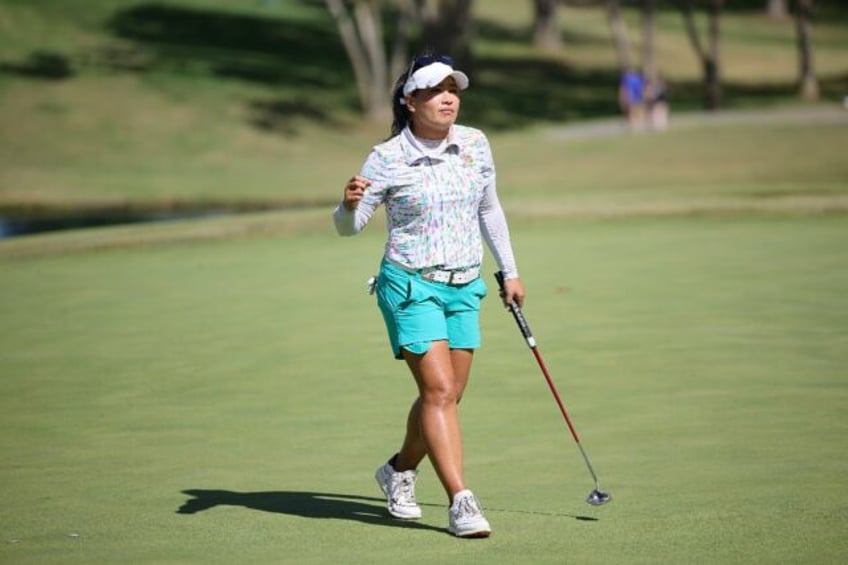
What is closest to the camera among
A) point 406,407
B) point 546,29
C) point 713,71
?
point 406,407

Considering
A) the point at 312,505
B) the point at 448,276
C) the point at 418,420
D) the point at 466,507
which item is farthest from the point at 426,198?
the point at 312,505

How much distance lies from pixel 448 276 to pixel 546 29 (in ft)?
205

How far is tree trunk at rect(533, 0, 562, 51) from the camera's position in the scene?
222 feet

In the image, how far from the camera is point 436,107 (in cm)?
781

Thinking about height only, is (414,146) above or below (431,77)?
below

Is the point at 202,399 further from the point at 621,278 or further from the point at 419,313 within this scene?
the point at 621,278

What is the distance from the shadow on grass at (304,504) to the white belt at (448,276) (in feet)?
3.68

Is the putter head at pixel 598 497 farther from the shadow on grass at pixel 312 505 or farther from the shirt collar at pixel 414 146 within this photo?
the shirt collar at pixel 414 146

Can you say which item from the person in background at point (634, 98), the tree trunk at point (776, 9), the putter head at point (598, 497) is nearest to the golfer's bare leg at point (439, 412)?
the putter head at point (598, 497)

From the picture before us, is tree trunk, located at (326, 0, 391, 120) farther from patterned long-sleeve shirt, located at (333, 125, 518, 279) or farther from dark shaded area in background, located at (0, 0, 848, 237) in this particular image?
patterned long-sleeve shirt, located at (333, 125, 518, 279)

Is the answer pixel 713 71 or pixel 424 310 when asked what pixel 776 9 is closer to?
pixel 713 71

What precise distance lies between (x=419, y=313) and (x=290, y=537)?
1134mm

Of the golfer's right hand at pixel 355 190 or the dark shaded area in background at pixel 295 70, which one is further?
the dark shaded area in background at pixel 295 70

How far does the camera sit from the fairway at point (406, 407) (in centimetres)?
783
